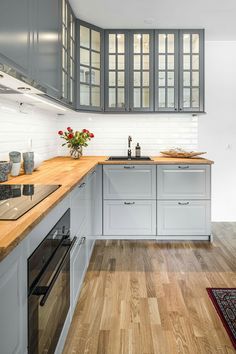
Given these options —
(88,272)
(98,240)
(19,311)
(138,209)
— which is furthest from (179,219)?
(19,311)

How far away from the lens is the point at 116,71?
4.30 m

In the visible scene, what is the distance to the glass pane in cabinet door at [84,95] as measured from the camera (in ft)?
13.4

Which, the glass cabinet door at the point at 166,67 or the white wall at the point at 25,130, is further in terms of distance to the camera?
the glass cabinet door at the point at 166,67

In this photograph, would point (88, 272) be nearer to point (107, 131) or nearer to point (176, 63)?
point (107, 131)

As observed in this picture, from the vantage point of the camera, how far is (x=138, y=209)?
407 cm

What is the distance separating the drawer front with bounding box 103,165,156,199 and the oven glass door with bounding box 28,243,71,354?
208cm

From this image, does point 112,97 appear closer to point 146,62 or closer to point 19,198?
point 146,62

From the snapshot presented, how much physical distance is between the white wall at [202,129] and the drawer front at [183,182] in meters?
0.77

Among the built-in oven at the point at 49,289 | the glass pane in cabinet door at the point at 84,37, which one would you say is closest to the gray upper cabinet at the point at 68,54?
the glass pane in cabinet door at the point at 84,37

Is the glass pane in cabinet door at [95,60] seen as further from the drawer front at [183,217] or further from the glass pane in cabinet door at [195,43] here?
the drawer front at [183,217]

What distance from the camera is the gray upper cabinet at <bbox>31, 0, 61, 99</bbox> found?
2.25m

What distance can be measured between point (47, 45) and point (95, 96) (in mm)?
1696

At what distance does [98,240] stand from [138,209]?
0.58m

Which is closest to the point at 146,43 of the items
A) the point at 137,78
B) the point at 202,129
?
the point at 137,78
